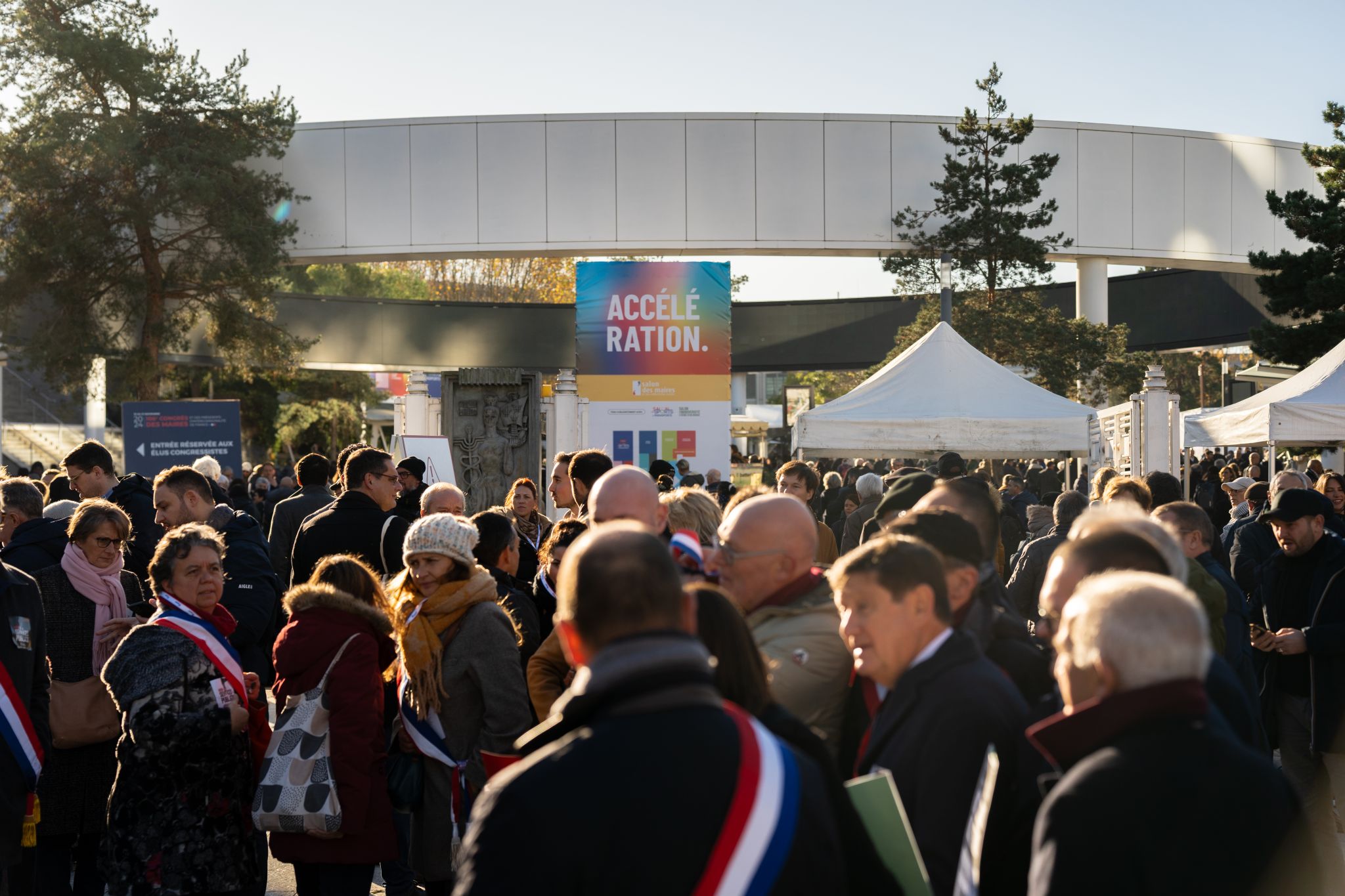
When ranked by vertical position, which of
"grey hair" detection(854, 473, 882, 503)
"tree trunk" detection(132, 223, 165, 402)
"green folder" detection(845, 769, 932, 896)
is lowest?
"green folder" detection(845, 769, 932, 896)

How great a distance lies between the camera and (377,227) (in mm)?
26328

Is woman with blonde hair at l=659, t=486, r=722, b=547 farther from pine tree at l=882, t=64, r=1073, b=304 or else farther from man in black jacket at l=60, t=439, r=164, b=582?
pine tree at l=882, t=64, r=1073, b=304

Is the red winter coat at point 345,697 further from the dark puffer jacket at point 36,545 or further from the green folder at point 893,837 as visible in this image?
the green folder at point 893,837

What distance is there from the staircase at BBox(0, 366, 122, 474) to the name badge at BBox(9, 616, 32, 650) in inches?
1283

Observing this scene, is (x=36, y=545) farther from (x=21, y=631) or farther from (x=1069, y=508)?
(x=1069, y=508)

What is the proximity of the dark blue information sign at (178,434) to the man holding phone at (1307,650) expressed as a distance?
511 inches

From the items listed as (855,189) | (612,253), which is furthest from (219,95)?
(855,189)

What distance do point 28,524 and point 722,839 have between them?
4.79 meters

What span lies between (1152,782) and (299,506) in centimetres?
735

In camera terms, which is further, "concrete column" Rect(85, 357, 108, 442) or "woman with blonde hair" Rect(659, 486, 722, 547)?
"concrete column" Rect(85, 357, 108, 442)

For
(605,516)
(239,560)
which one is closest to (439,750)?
(605,516)

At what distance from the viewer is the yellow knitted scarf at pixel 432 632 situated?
4953mm

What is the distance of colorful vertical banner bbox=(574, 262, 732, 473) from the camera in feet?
63.2

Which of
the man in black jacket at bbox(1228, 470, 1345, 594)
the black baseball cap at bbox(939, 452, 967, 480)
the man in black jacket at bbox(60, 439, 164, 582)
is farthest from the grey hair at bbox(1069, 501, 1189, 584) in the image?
the black baseball cap at bbox(939, 452, 967, 480)
